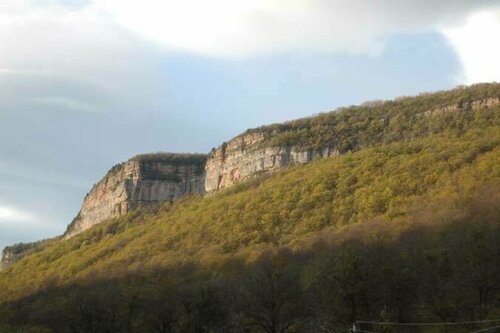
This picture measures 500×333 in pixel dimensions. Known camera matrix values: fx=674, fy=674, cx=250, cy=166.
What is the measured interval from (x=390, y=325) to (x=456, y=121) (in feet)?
286

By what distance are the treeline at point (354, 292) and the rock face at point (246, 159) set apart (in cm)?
7079

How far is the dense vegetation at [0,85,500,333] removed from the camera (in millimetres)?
52188

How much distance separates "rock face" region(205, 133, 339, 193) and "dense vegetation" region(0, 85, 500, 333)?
24.7ft

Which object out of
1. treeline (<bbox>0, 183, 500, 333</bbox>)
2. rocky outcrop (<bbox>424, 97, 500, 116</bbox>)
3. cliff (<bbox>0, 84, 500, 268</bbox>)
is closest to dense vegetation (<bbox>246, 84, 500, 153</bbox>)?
cliff (<bbox>0, 84, 500, 268</bbox>)

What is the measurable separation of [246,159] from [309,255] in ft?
283

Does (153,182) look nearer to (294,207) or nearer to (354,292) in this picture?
(294,207)

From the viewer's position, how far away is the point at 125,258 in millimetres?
126688

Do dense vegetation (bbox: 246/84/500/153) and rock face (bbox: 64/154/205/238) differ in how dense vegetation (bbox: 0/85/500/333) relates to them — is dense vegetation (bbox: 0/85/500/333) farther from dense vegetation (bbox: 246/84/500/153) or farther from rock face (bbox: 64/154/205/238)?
rock face (bbox: 64/154/205/238)

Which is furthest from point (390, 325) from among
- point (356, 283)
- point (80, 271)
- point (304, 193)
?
point (80, 271)

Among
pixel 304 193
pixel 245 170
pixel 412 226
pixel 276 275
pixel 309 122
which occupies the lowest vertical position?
pixel 276 275

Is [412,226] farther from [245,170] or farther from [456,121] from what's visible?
[245,170]

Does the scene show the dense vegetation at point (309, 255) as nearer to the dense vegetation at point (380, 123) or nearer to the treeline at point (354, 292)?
the treeline at point (354, 292)

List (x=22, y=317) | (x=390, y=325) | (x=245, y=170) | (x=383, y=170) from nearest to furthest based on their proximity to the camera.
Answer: (x=390, y=325)
(x=22, y=317)
(x=383, y=170)
(x=245, y=170)

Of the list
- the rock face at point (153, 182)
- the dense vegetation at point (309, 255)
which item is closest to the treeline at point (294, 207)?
the dense vegetation at point (309, 255)
